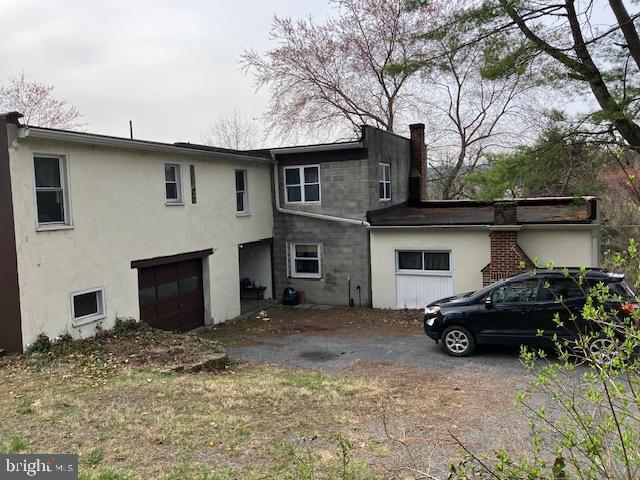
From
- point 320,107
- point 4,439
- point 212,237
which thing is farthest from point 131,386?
point 320,107

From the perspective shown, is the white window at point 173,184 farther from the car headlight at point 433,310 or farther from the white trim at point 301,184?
the car headlight at point 433,310

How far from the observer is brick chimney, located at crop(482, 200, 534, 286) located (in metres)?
15.1

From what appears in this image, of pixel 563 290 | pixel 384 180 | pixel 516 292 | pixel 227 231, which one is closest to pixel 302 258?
pixel 227 231

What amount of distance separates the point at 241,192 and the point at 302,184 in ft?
7.59

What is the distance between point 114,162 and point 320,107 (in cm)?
2101

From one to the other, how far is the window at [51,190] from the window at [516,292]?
31.5 feet

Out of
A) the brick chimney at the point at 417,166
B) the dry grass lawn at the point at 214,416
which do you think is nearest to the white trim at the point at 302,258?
the brick chimney at the point at 417,166

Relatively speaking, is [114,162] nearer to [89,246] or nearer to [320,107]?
[89,246]

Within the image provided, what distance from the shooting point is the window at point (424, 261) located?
16.7 m

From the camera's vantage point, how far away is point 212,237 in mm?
16078

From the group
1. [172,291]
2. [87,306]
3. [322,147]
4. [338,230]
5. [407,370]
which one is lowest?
[407,370]

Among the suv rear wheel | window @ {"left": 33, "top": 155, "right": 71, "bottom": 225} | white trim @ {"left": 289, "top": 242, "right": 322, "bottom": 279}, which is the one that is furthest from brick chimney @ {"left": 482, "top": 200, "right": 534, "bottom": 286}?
window @ {"left": 33, "top": 155, "right": 71, "bottom": 225}

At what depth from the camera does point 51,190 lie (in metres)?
11.1

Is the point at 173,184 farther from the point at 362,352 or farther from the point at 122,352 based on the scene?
the point at 362,352
